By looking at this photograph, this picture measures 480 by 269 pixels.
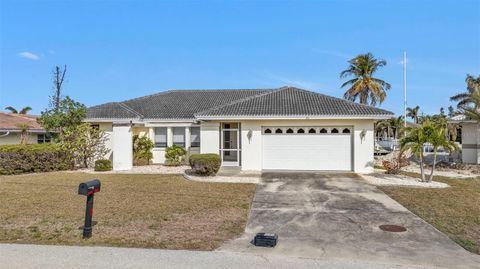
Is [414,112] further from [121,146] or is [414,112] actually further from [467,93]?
[121,146]

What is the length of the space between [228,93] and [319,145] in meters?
11.6

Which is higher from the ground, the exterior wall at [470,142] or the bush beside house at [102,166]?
the exterior wall at [470,142]

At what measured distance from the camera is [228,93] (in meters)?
27.2

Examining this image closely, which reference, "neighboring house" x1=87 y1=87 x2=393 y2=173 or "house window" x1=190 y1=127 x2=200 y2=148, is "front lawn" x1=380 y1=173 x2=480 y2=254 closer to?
"neighboring house" x1=87 y1=87 x2=393 y2=173

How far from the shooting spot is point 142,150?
21.1m

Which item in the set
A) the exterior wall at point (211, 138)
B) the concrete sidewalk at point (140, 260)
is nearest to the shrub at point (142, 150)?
the exterior wall at point (211, 138)

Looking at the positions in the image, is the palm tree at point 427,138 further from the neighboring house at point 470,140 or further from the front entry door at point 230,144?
the neighboring house at point 470,140

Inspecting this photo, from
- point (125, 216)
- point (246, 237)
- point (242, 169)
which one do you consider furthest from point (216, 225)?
point (242, 169)

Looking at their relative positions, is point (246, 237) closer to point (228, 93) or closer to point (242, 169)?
point (242, 169)

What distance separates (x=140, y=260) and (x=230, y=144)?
13.9 m

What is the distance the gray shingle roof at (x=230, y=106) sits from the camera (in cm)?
1759

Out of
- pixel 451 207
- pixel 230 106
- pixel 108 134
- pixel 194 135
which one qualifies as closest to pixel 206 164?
pixel 230 106

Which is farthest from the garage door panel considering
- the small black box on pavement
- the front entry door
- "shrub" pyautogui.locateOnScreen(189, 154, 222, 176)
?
the small black box on pavement

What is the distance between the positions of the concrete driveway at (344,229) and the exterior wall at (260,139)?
4.63 metres
